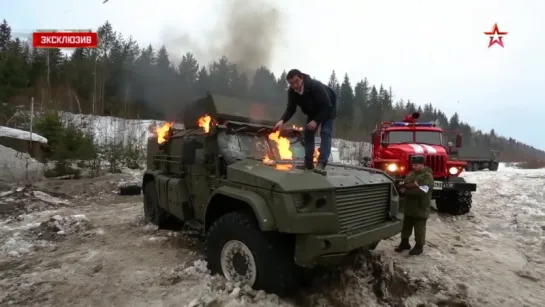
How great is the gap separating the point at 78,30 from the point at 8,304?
1231 centimetres

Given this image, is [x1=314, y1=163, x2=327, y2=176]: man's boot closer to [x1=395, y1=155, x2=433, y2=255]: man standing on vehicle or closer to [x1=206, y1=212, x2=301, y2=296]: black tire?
[x1=206, y1=212, x2=301, y2=296]: black tire

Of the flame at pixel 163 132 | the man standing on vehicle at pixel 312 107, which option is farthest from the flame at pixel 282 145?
the flame at pixel 163 132

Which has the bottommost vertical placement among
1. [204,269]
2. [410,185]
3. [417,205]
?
[204,269]

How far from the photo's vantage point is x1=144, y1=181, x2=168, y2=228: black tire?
6873mm

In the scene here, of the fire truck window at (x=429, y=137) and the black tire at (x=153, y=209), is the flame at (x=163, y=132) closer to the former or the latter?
the black tire at (x=153, y=209)

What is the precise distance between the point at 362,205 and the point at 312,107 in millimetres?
1386

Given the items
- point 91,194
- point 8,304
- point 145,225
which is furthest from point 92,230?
point 91,194

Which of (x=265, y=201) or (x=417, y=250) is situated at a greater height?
(x=265, y=201)

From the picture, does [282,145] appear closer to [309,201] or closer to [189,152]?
[189,152]

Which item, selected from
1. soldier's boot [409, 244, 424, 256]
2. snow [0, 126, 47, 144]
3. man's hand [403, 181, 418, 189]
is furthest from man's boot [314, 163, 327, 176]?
snow [0, 126, 47, 144]

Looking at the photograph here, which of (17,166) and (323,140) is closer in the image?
(323,140)

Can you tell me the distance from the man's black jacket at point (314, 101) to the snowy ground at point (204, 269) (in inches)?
74.5

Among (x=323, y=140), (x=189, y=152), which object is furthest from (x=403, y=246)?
(x=189, y=152)

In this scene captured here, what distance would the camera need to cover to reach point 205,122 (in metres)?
5.17
